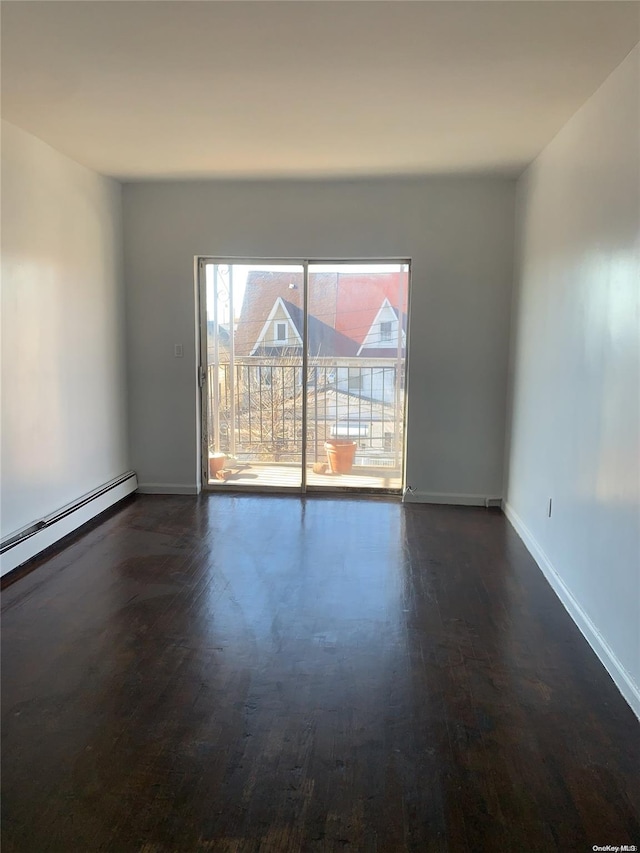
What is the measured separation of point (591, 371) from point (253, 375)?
10.1 ft

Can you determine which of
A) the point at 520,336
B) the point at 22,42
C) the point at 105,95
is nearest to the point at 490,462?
the point at 520,336

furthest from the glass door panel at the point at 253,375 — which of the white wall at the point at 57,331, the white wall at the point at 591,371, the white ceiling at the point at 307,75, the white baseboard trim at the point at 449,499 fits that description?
the white wall at the point at 591,371

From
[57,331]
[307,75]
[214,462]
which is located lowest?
[214,462]

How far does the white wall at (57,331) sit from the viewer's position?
347cm

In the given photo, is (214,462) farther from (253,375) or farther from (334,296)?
(334,296)

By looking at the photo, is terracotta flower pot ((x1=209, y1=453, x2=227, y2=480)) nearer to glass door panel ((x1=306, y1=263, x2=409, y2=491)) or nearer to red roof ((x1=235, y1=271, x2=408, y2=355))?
glass door panel ((x1=306, y1=263, x2=409, y2=491))

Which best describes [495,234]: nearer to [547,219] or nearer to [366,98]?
[547,219]

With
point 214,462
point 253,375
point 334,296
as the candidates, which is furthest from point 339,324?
point 214,462

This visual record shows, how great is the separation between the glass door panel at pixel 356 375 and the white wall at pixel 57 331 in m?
1.68

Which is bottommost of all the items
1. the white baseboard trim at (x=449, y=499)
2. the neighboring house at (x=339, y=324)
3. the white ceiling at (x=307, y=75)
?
the white baseboard trim at (x=449, y=499)

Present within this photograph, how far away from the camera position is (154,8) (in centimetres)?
216

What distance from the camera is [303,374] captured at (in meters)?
5.18

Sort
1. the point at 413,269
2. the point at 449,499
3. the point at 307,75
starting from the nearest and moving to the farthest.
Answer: the point at 307,75, the point at 413,269, the point at 449,499

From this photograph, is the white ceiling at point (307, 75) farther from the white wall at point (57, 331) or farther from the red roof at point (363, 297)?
the red roof at point (363, 297)
